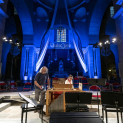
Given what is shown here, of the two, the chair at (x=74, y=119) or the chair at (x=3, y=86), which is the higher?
the chair at (x=74, y=119)

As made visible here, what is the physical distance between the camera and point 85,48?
42.9ft

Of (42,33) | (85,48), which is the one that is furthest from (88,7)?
(42,33)

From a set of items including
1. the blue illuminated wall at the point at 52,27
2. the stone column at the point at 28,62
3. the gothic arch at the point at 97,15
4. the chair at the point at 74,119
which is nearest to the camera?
the chair at the point at 74,119

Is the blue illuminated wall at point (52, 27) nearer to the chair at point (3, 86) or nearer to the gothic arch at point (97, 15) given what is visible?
the gothic arch at point (97, 15)

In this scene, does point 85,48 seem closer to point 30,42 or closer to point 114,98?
point 30,42

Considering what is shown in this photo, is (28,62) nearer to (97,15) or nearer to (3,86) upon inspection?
(3,86)

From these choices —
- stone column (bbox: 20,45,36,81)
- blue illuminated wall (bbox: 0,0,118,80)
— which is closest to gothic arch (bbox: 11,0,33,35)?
blue illuminated wall (bbox: 0,0,118,80)

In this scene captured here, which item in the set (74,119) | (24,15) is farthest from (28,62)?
(74,119)

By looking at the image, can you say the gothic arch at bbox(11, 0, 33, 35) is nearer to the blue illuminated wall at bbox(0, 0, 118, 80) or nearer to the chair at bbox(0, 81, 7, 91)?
the blue illuminated wall at bbox(0, 0, 118, 80)

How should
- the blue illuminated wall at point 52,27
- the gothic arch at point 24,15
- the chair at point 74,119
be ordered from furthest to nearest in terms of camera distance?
the blue illuminated wall at point 52,27
the gothic arch at point 24,15
the chair at point 74,119

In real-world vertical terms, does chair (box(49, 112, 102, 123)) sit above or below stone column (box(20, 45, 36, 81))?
below

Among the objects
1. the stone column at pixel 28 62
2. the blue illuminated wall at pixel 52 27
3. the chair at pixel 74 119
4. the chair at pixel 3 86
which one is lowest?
the chair at pixel 3 86

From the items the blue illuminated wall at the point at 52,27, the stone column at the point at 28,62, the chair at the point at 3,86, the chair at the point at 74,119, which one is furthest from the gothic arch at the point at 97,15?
the chair at the point at 74,119

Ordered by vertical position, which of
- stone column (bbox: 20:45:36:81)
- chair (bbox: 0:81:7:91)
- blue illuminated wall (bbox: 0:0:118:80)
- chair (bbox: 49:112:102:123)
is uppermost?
blue illuminated wall (bbox: 0:0:118:80)
